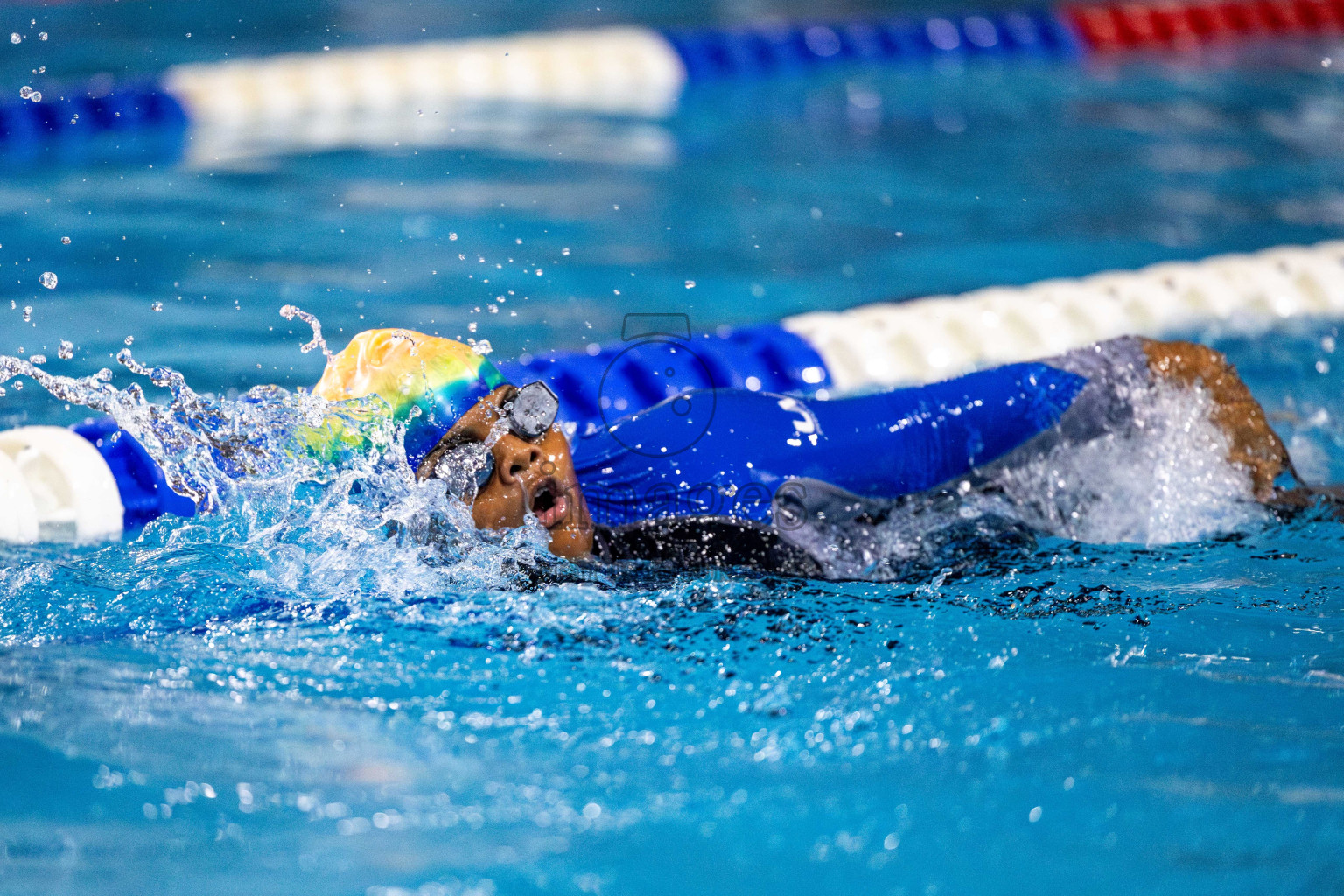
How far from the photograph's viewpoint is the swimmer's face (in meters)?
1.79

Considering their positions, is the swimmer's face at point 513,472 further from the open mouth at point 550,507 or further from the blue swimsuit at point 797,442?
the blue swimsuit at point 797,442

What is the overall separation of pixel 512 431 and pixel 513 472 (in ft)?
0.17

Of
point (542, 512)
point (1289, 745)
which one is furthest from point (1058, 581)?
point (542, 512)

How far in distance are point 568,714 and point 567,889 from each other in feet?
1.02

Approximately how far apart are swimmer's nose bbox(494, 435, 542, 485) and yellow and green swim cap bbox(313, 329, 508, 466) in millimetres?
102

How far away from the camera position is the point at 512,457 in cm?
179

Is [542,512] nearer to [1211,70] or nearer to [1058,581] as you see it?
[1058,581]

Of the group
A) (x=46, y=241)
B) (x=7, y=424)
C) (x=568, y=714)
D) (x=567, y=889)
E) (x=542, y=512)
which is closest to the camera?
(x=567, y=889)

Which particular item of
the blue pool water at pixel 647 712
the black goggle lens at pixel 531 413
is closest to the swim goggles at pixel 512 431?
the black goggle lens at pixel 531 413

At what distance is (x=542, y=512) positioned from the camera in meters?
1.85

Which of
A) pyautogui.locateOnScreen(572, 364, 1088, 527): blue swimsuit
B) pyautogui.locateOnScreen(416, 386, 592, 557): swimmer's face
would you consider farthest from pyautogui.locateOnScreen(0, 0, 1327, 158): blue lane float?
pyautogui.locateOnScreen(416, 386, 592, 557): swimmer's face

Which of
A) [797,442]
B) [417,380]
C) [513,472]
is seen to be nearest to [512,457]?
[513,472]

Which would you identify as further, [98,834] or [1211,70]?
[1211,70]

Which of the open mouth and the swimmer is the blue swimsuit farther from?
the open mouth
